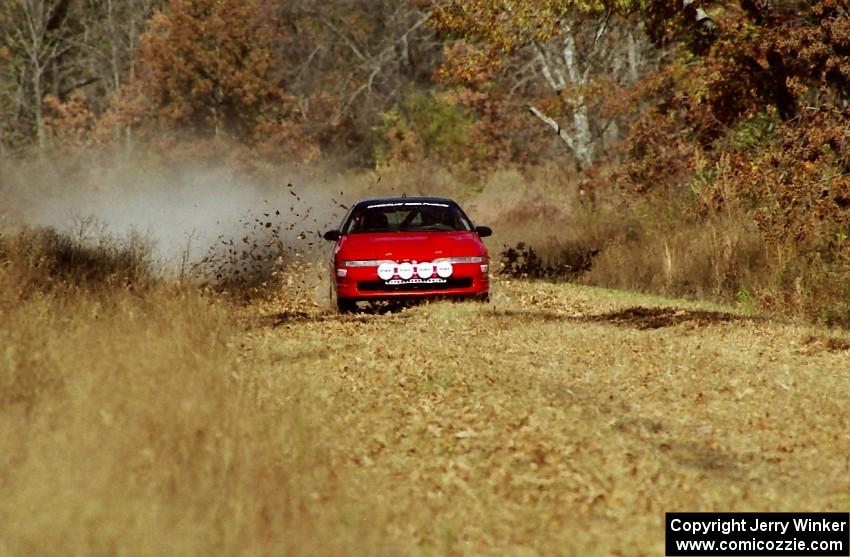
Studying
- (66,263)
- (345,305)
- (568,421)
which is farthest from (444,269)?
(568,421)

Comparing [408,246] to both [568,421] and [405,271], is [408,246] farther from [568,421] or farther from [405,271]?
[568,421]

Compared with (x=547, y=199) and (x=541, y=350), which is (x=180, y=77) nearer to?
(x=547, y=199)

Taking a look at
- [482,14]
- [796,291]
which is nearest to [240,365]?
[796,291]

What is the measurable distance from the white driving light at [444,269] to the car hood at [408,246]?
0.10 metres

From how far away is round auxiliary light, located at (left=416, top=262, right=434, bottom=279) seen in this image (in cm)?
1598

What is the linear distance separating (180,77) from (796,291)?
36.7 meters

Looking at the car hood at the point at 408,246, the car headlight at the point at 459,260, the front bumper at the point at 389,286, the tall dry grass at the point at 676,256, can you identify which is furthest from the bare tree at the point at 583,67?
the front bumper at the point at 389,286

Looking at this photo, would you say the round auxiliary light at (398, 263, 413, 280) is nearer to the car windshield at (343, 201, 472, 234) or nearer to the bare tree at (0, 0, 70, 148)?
the car windshield at (343, 201, 472, 234)

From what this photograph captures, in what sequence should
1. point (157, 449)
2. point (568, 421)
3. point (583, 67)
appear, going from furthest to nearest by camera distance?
1. point (583, 67)
2. point (568, 421)
3. point (157, 449)

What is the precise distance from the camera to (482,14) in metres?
20.8

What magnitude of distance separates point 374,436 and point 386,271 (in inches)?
291

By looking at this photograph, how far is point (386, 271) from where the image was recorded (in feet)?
52.5

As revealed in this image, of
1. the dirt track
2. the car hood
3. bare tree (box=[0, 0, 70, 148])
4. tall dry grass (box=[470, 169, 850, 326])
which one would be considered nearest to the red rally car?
the car hood

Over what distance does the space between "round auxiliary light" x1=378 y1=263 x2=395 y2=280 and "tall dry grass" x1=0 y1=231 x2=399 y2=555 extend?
19.3 feet
